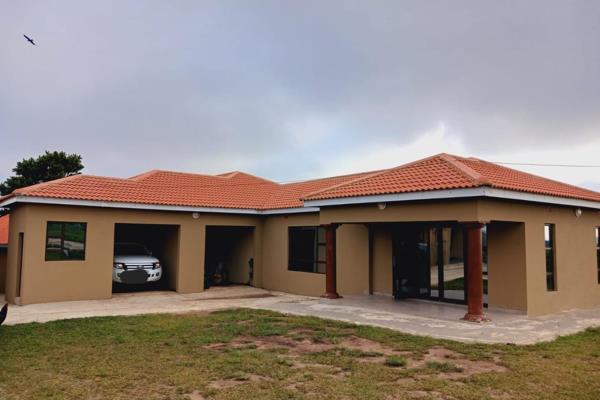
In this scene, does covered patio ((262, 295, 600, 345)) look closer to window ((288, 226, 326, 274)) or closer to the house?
the house

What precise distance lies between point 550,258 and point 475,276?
3564 mm

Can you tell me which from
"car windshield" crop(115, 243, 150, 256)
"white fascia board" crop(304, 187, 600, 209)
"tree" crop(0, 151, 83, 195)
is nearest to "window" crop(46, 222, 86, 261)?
"car windshield" crop(115, 243, 150, 256)

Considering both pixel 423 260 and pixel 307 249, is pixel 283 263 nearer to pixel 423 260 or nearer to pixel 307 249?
pixel 307 249

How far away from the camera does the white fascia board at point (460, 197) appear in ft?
31.3

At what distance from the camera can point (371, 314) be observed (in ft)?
35.6

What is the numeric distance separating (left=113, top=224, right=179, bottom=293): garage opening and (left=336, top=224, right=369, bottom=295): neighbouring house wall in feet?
19.1

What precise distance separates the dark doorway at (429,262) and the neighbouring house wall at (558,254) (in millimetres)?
1385

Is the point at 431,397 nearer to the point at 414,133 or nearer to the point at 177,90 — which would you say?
the point at 414,133

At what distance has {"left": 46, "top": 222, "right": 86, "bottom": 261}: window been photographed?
519 inches

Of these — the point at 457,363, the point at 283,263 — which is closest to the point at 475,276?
the point at 457,363

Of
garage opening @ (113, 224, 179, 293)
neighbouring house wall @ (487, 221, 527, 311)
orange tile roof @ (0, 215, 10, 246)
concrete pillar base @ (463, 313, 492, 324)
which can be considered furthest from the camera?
orange tile roof @ (0, 215, 10, 246)

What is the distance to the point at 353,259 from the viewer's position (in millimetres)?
14453

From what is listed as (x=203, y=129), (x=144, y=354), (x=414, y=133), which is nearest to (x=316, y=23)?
(x=414, y=133)

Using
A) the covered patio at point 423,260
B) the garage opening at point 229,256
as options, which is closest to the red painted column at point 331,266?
the covered patio at point 423,260
